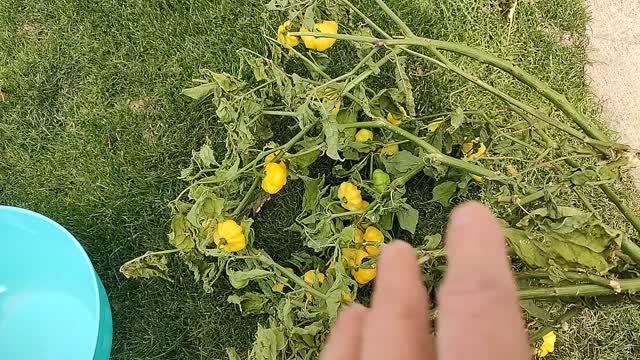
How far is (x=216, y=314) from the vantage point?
150 cm

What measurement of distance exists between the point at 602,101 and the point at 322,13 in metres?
0.65

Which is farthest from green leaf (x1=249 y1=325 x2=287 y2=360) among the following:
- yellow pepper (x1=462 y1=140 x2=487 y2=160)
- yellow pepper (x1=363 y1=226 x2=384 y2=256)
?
yellow pepper (x1=462 y1=140 x2=487 y2=160)

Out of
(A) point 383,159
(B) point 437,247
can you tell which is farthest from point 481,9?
(B) point 437,247

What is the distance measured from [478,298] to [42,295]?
134cm

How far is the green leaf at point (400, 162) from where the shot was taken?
1291 mm

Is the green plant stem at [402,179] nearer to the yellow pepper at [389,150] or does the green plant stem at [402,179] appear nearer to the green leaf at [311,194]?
the yellow pepper at [389,150]

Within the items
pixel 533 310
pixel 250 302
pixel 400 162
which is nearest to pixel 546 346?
pixel 533 310

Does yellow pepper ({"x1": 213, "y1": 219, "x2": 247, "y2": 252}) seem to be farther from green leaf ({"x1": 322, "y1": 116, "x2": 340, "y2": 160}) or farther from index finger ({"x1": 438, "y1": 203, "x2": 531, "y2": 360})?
index finger ({"x1": 438, "y1": 203, "x2": 531, "y2": 360})

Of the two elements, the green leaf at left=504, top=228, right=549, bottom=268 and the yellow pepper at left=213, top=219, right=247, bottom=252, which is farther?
the yellow pepper at left=213, top=219, right=247, bottom=252

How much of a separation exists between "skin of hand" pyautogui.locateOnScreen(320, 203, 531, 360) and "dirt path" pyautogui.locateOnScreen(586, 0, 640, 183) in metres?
1.26

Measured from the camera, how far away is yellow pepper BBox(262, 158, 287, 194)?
127cm

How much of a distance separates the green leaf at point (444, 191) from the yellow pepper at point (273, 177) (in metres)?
0.30

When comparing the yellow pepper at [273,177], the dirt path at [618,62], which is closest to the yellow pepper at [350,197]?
the yellow pepper at [273,177]

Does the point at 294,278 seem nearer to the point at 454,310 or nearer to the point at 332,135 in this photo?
the point at 332,135
